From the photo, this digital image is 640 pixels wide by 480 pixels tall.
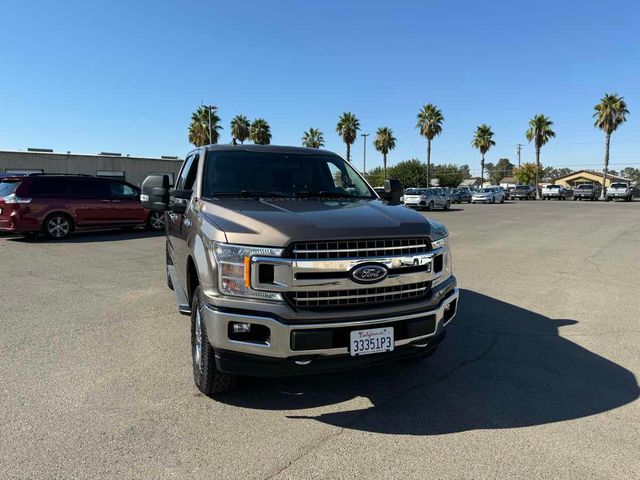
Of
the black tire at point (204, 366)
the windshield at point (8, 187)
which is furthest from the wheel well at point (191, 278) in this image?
the windshield at point (8, 187)

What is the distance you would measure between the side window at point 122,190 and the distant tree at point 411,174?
230ft

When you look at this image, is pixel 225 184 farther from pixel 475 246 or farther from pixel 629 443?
pixel 475 246

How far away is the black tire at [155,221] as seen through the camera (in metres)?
15.8

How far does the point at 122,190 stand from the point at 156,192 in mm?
11563

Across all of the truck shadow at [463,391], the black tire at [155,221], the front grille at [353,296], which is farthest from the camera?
the black tire at [155,221]

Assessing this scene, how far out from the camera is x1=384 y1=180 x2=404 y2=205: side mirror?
502cm

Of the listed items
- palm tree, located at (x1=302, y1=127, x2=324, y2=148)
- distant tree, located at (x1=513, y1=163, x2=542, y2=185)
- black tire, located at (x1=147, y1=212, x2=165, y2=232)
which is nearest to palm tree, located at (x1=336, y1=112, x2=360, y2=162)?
palm tree, located at (x1=302, y1=127, x2=324, y2=148)

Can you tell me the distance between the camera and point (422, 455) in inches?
116

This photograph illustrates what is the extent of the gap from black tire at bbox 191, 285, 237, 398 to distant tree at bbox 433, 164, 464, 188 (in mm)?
86304

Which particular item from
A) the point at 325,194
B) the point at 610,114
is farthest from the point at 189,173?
the point at 610,114

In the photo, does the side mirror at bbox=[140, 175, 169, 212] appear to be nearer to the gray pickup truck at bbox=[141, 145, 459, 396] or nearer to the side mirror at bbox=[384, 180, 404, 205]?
the gray pickup truck at bbox=[141, 145, 459, 396]

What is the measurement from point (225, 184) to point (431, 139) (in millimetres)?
57331

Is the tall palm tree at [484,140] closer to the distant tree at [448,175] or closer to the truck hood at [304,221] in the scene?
the distant tree at [448,175]

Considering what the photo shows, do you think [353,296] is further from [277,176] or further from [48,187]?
[48,187]
